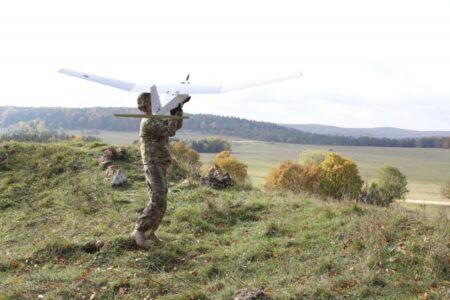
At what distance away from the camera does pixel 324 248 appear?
957 cm

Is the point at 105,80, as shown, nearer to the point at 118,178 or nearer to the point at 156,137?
the point at 156,137

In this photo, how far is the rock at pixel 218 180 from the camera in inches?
634

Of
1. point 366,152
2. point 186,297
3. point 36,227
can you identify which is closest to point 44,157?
point 36,227

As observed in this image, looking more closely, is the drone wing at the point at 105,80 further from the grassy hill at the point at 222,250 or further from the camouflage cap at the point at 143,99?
the grassy hill at the point at 222,250

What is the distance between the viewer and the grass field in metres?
94.6

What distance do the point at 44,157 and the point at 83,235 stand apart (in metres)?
9.01

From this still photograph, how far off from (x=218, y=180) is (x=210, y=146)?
368ft

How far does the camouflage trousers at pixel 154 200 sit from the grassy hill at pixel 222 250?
0.57 m

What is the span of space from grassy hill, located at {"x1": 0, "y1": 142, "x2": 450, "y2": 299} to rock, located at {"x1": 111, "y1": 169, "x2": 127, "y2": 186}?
76 cm

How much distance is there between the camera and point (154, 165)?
10.4 meters

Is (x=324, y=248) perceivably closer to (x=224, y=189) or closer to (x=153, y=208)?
(x=153, y=208)

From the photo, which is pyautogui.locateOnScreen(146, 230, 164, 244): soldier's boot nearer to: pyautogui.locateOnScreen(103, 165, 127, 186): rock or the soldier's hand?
the soldier's hand

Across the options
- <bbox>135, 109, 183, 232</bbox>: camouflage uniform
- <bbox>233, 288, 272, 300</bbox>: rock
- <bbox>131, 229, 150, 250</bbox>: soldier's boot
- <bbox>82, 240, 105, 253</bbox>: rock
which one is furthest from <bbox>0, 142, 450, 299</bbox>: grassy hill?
<bbox>135, 109, 183, 232</bbox>: camouflage uniform

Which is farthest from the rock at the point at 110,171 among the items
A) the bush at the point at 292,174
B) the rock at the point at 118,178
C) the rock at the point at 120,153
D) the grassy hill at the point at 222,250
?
the bush at the point at 292,174
